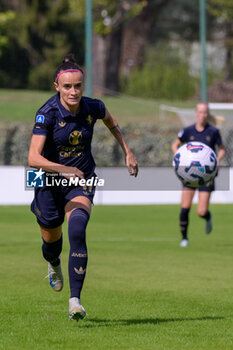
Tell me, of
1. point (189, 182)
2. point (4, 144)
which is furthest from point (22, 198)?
point (189, 182)

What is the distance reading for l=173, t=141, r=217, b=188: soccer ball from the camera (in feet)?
34.6

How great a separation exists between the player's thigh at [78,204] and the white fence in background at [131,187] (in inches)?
651

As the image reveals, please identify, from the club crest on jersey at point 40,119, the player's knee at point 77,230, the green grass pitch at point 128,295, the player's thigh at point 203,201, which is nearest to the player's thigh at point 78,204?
the player's knee at point 77,230

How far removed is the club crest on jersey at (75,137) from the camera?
7969 mm

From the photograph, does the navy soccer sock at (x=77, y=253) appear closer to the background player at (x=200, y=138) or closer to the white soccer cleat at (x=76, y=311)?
the white soccer cleat at (x=76, y=311)

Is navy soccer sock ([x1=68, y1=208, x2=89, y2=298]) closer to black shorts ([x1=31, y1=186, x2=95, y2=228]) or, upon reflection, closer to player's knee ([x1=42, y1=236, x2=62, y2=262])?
black shorts ([x1=31, y1=186, x2=95, y2=228])

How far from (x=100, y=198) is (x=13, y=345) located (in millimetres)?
18527

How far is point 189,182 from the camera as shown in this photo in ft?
35.6

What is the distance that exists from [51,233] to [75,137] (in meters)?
1.14

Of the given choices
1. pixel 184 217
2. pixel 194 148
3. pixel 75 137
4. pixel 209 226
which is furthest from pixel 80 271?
pixel 209 226

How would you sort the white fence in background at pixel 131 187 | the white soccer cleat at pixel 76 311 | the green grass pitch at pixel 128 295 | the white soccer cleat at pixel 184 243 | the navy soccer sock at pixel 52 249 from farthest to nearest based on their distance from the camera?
the white fence in background at pixel 131 187
the white soccer cleat at pixel 184 243
the navy soccer sock at pixel 52 249
the white soccer cleat at pixel 76 311
the green grass pitch at pixel 128 295

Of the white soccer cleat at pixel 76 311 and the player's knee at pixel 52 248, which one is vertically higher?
the player's knee at pixel 52 248

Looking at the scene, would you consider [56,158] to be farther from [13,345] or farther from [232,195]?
[232,195]

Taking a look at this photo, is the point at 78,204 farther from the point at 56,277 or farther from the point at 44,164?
the point at 56,277
